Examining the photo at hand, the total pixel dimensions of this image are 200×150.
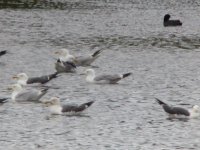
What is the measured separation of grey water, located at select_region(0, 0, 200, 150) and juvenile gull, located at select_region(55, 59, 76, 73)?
18.1 inches

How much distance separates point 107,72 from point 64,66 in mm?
1759

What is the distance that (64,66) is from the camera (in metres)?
31.7

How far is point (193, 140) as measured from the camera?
66.5 ft

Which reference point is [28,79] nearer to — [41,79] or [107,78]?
[41,79]

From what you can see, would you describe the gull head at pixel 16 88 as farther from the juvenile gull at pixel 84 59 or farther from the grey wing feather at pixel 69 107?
the juvenile gull at pixel 84 59

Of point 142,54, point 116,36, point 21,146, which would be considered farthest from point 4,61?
point 21,146

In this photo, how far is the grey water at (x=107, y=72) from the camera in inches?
807

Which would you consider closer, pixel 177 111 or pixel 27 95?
pixel 177 111

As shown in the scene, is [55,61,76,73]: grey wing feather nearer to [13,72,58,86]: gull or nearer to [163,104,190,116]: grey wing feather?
[13,72,58,86]: gull

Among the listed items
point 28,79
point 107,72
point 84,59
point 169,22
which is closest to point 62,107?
point 28,79

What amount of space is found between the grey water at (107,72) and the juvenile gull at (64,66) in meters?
0.46

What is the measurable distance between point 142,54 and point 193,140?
18.0 meters

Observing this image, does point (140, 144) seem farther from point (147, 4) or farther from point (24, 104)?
point (147, 4)

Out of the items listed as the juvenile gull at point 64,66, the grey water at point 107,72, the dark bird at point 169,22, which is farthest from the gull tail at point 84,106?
the dark bird at point 169,22
